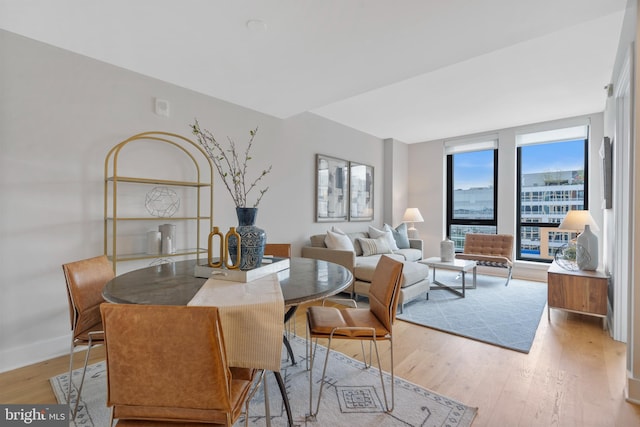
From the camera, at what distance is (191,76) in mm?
2748

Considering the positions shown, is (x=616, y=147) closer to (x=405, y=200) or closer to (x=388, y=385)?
(x=388, y=385)

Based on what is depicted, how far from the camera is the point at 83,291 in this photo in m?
1.69

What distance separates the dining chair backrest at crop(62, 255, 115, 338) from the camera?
1.64 meters

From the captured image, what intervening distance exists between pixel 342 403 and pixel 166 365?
1.20m

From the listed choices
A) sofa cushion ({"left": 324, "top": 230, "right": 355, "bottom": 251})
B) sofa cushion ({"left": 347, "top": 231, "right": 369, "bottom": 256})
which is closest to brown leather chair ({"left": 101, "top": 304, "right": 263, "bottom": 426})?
sofa cushion ({"left": 324, "top": 230, "right": 355, "bottom": 251})

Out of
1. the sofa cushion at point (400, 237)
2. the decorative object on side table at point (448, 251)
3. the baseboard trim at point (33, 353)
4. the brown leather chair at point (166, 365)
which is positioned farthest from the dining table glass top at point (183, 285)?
the sofa cushion at point (400, 237)

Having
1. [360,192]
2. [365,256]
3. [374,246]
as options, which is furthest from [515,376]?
[360,192]

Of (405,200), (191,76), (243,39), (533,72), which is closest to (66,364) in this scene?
(191,76)

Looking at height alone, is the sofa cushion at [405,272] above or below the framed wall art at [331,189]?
below

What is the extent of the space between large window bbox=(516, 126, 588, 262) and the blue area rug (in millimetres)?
1020

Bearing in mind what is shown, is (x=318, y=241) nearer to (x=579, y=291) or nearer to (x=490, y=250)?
(x=579, y=291)

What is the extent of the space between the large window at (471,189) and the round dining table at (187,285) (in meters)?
4.86

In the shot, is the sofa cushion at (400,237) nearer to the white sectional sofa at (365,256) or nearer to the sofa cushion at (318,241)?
the white sectional sofa at (365,256)

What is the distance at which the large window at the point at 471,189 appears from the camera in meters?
5.67
